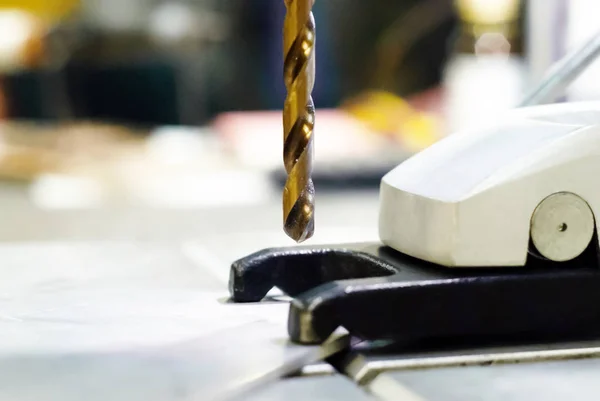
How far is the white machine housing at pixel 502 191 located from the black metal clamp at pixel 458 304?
0.01 m

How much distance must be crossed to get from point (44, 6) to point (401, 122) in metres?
3.05

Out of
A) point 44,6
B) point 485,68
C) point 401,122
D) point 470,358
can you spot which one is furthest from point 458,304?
point 44,6

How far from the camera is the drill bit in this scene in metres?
0.37

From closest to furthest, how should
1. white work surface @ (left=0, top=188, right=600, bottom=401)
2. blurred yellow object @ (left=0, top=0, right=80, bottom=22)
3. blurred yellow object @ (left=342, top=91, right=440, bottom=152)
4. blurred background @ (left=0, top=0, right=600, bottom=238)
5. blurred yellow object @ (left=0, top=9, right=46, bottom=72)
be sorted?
white work surface @ (left=0, top=188, right=600, bottom=401) → blurred background @ (left=0, top=0, right=600, bottom=238) → blurred yellow object @ (left=342, top=91, right=440, bottom=152) → blurred yellow object @ (left=0, top=9, right=46, bottom=72) → blurred yellow object @ (left=0, top=0, right=80, bottom=22)

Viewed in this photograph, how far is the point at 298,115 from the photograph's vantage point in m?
0.38

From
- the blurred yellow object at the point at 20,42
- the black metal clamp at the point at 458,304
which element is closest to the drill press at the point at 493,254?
the black metal clamp at the point at 458,304

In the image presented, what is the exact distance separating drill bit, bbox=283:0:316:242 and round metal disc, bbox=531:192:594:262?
102mm

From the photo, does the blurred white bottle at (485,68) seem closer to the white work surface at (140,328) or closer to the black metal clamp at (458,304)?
the white work surface at (140,328)

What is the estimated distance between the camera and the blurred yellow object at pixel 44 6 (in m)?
4.50

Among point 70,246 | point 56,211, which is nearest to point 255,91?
point 56,211

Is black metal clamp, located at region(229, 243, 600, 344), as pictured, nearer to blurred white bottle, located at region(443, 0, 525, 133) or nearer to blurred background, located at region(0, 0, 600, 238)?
blurred background, located at region(0, 0, 600, 238)

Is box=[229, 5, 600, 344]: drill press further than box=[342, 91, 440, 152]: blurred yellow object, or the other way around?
box=[342, 91, 440, 152]: blurred yellow object

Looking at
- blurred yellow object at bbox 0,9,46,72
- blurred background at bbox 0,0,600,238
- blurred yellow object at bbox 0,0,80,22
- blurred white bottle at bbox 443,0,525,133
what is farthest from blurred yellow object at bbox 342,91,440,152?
blurred yellow object at bbox 0,0,80,22

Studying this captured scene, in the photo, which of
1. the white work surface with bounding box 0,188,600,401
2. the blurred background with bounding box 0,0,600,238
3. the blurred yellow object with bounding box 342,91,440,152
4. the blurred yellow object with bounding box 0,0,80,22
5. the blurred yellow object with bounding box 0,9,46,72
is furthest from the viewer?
the blurred yellow object with bounding box 0,0,80,22
